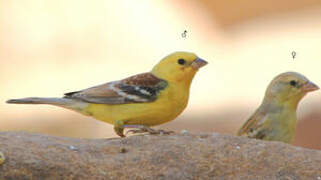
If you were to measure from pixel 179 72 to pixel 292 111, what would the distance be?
3.80 ft

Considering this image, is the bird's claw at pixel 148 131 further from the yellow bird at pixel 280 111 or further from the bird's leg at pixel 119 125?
the yellow bird at pixel 280 111

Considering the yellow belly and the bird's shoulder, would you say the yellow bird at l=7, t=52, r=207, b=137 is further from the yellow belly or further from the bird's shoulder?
the bird's shoulder

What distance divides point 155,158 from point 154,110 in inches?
30.9

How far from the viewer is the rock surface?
5.18m

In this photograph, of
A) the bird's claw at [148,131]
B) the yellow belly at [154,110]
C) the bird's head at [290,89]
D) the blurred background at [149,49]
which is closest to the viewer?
the bird's claw at [148,131]

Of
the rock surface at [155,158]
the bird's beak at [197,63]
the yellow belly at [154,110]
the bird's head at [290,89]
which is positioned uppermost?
the bird's beak at [197,63]

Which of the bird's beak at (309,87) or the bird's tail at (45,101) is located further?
the bird's beak at (309,87)

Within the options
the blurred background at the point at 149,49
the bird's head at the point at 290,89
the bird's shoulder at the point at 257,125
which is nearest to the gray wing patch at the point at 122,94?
the bird's shoulder at the point at 257,125

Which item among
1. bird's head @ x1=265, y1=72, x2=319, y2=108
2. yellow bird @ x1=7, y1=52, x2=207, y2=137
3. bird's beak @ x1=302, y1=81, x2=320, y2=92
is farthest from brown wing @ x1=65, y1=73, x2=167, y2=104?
bird's beak @ x1=302, y1=81, x2=320, y2=92

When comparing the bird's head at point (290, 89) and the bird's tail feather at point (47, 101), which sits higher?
the bird's head at point (290, 89)

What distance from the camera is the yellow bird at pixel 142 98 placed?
6.29 meters

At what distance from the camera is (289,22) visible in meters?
12.2

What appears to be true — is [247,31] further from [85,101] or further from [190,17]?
[85,101]

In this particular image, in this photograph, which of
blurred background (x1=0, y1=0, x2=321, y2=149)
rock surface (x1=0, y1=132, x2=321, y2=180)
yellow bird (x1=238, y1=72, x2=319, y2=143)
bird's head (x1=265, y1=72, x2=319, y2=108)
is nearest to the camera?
rock surface (x1=0, y1=132, x2=321, y2=180)
